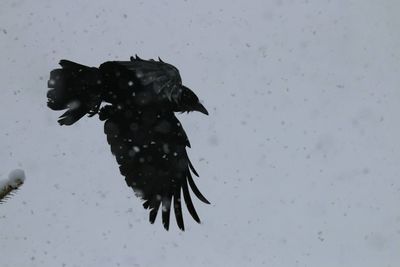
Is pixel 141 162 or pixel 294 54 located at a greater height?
pixel 294 54

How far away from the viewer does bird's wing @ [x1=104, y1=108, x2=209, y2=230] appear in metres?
3.82

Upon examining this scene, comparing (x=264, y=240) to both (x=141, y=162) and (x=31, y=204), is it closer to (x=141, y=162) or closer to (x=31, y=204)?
(x=31, y=204)

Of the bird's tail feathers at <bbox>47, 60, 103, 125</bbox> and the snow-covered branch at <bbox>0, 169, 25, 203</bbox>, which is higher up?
the bird's tail feathers at <bbox>47, 60, 103, 125</bbox>

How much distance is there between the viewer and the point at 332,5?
802 centimetres

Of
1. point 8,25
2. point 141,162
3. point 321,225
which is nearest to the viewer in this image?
point 141,162

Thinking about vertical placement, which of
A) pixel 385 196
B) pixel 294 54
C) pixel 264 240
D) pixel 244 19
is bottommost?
pixel 264 240

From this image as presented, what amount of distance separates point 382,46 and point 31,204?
564 centimetres

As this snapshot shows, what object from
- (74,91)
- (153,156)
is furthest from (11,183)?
(74,91)

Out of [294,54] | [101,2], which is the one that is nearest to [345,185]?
[294,54]

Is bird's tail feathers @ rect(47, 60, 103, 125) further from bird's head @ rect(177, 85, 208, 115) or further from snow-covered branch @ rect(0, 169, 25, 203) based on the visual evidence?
snow-covered branch @ rect(0, 169, 25, 203)

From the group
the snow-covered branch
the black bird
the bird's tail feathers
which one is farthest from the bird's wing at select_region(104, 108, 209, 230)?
the snow-covered branch

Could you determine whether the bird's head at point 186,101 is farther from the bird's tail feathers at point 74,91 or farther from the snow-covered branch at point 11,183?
the snow-covered branch at point 11,183

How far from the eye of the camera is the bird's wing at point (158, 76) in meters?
3.89

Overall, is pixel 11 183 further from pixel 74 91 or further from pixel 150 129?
pixel 74 91
